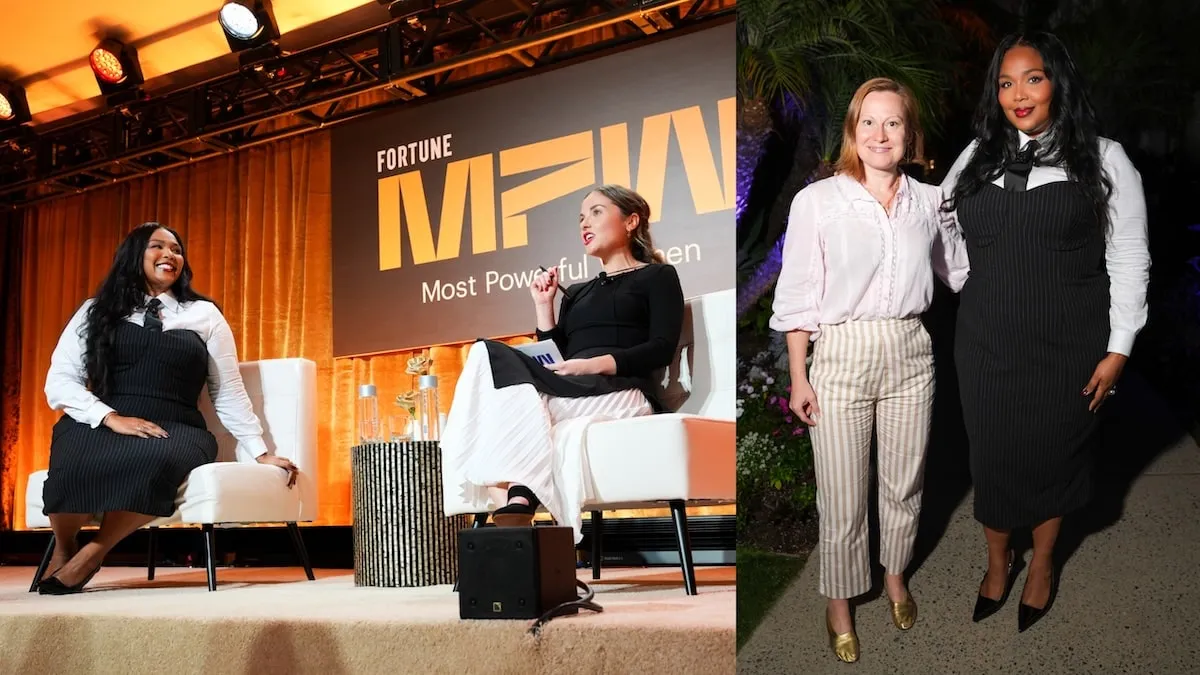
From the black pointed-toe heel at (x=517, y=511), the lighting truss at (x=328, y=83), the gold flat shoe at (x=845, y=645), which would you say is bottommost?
the gold flat shoe at (x=845, y=645)

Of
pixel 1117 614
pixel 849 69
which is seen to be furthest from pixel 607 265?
pixel 1117 614

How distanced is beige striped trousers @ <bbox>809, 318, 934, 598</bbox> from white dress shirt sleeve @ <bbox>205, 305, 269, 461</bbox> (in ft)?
8.86

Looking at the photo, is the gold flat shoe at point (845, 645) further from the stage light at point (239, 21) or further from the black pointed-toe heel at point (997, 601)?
the stage light at point (239, 21)

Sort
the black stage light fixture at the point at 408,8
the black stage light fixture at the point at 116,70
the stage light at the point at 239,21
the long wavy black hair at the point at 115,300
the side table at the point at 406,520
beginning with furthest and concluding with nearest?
the black stage light fixture at the point at 116,70, the stage light at the point at 239,21, the black stage light fixture at the point at 408,8, the long wavy black hair at the point at 115,300, the side table at the point at 406,520

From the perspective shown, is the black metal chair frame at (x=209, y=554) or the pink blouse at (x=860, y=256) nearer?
the pink blouse at (x=860, y=256)

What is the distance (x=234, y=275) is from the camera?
6.09 m

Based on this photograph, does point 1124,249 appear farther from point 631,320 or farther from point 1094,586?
point 631,320

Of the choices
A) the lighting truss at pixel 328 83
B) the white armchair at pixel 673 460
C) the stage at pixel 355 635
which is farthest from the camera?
the lighting truss at pixel 328 83

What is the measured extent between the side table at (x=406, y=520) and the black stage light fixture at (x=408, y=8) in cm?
234

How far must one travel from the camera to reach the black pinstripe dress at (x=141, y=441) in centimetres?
338

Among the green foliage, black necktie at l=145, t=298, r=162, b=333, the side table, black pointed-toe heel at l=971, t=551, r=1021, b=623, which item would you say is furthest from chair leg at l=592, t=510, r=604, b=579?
black pointed-toe heel at l=971, t=551, r=1021, b=623

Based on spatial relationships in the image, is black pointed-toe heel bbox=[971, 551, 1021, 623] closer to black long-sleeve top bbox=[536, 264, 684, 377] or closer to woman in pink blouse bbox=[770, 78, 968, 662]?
woman in pink blouse bbox=[770, 78, 968, 662]

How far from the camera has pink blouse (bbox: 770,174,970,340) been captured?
1432 millimetres

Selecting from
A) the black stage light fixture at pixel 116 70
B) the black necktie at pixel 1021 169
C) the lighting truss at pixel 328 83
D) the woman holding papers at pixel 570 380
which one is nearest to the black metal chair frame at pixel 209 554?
the woman holding papers at pixel 570 380
